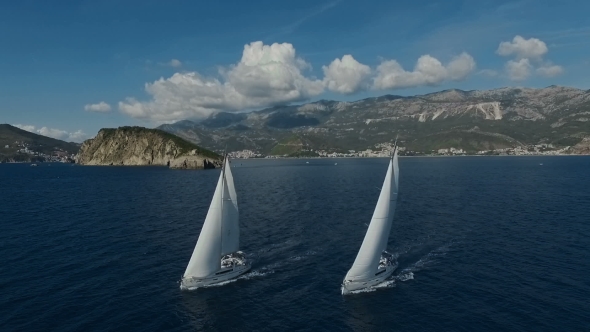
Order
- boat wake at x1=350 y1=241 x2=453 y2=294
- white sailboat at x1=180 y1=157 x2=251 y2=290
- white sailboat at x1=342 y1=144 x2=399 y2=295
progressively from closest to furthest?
1. white sailboat at x1=342 y1=144 x2=399 y2=295
2. boat wake at x1=350 y1=241 x2=453 y2=294
3. white sailboat at x1=180 y1=157 x2=251 y2=290

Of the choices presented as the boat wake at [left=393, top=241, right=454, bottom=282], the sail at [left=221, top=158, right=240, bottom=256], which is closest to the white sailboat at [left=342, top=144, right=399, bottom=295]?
the boat wake at [left=393, top=241, right=454, bottom=282]

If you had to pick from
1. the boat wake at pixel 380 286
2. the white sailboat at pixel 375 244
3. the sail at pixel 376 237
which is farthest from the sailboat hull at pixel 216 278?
the boat wake at pixel 380 286

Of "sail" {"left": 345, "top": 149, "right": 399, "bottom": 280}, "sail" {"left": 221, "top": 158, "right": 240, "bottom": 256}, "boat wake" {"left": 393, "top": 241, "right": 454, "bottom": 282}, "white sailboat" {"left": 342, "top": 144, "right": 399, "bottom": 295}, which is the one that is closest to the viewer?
"white sailboat" {"left": 342, "top": 144, "right": 399, "bottom": 295}

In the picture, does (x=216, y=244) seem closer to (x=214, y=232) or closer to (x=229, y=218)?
(x=214, y=232)

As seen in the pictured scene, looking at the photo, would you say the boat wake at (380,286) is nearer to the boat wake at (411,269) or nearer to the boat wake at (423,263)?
the boat wake at (411,269)

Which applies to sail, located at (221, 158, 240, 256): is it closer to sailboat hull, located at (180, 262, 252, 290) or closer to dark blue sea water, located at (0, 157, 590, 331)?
sailboat hull, located at (180, 262, 252, 290)

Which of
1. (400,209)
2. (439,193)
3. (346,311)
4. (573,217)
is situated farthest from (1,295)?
(439,193)

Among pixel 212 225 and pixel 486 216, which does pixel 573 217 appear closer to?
pixel 486 216
